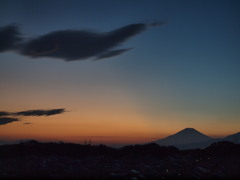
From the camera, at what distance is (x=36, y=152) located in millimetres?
23078

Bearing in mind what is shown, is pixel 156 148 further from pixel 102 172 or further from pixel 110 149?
pixel 102 172

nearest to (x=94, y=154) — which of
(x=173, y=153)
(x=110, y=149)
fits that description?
(x=110, y=149)

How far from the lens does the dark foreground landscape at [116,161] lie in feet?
63.5

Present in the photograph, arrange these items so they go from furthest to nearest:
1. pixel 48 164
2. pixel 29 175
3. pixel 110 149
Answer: pixel 110 149
pixel 48 164
pixel 29 175

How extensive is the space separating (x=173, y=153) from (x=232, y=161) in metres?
4.23

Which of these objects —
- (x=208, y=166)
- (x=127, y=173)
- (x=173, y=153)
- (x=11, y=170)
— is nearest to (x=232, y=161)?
(x=208, y=166)

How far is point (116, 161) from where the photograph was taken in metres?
22.5

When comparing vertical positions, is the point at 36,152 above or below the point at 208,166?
above

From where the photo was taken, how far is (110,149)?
2481 centimetres

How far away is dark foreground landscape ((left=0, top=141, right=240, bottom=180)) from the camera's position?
1936 centimetres

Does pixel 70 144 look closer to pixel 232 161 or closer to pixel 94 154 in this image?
pixel 94 154

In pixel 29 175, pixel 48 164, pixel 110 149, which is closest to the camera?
pixel 29 175

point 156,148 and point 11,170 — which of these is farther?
point 156,148

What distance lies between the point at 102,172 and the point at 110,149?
5.15m
